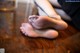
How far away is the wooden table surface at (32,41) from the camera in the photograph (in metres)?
1.16

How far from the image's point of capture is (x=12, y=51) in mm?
1119

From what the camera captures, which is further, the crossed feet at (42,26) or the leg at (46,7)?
the leg at (46,7)

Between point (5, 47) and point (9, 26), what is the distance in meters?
0.26

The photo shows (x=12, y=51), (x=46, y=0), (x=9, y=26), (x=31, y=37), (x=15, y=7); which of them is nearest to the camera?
(x=12, y=51)

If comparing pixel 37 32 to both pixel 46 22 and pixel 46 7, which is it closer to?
pixel 46 22

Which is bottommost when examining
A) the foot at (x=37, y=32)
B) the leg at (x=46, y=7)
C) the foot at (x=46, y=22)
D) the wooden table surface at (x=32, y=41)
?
the wooden table surface at (x=32, y=41)

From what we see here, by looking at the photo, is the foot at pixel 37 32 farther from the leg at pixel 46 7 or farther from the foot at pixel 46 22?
the leg at pixel 46 7

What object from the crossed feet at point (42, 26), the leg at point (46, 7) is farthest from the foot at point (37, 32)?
the leg at point (46, 7)

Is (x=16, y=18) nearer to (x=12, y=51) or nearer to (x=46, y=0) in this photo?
(x=46, y=0)

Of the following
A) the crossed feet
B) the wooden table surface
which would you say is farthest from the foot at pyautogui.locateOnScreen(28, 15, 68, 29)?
the wooden table surface

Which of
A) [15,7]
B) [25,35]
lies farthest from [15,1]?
[25,35]

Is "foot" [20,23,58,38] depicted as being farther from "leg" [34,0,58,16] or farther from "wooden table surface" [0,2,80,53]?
"leg" [34,0,58,16]

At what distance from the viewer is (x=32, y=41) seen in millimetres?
1225

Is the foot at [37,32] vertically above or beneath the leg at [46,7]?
beneath
